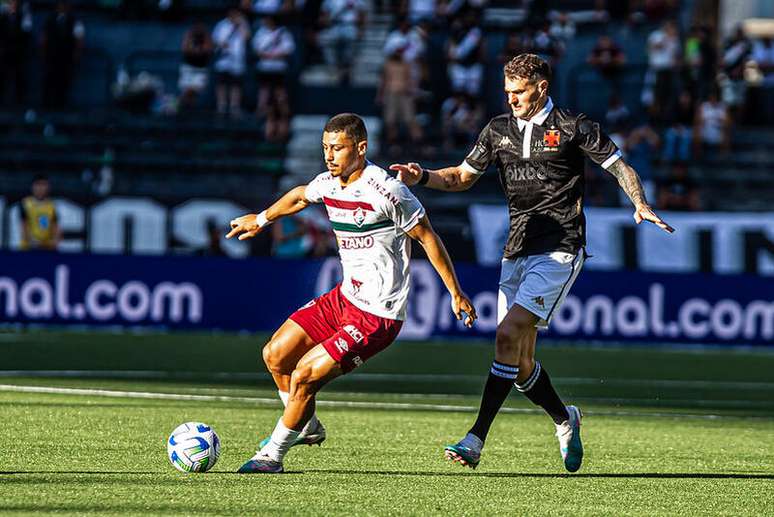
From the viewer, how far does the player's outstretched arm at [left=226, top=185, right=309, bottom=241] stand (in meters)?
9.68

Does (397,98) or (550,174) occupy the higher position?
(397,98)

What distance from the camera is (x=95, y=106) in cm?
2970

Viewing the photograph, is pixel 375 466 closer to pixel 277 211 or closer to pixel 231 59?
pixel 277 211

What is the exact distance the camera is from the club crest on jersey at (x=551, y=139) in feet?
32.2

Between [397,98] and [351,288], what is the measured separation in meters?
17.9

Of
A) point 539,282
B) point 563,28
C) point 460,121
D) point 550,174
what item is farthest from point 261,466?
point 563,28

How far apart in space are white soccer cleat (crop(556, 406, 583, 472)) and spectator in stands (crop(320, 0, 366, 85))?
2032 centimetres

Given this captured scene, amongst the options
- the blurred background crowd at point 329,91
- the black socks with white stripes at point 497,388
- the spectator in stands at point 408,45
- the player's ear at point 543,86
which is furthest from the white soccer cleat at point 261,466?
the spectator in stands at point 408,45

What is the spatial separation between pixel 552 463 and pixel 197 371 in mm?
7123

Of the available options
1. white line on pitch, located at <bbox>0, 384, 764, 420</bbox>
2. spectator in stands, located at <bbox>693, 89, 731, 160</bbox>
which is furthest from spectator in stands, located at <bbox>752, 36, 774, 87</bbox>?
white line on pitch, located at <bbox>0, 384, 764, 420</bbox>

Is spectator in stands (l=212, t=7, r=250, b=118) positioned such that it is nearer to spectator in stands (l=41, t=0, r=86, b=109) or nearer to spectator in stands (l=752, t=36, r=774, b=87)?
spectator in stands (l=41, t=0, r=86, b=109)

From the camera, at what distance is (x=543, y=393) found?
9.91m

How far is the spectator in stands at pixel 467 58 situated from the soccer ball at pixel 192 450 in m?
19.5

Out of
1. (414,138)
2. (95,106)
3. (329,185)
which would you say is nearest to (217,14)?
(95,106)
